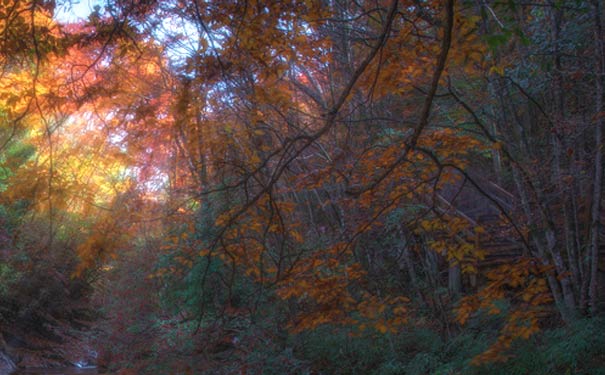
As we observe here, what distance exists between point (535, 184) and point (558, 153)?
1.43 feet

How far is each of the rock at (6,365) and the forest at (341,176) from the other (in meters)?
2.76

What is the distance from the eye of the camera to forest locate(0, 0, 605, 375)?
184 inches

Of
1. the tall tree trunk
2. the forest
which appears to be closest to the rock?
the forest

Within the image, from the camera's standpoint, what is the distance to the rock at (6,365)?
1284 centimetres

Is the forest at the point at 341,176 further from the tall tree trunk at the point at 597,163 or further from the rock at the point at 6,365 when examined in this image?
the rock at the point at 6,365

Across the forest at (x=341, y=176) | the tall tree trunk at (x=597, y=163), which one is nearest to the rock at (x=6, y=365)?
the forest at (x=341, y=176)

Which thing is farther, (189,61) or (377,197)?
(377,197)

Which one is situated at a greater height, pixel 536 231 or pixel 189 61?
pixel 189 61

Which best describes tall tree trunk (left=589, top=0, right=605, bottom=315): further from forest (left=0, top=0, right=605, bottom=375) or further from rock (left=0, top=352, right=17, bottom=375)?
rock (left=0, top=352, right=17, bottom=375)

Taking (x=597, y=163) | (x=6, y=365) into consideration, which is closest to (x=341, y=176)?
(x=597, y=163)

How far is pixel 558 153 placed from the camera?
579 centimetres

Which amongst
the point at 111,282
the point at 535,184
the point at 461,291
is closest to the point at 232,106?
the point at 535,184

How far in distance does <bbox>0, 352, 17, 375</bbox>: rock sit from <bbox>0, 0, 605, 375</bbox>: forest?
2.76 meters

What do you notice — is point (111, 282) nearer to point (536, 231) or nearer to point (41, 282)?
point (41, 282)
